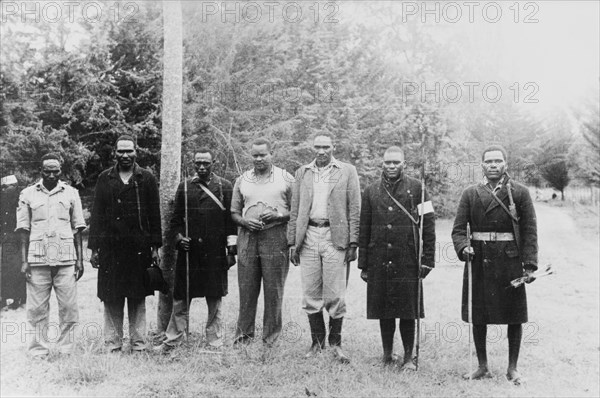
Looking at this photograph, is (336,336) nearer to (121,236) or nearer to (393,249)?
(393,249)

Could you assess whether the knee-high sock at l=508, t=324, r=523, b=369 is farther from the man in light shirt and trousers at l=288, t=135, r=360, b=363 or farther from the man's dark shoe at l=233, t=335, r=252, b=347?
the man's dark shoe at l=233, t=335, r=252, b=347

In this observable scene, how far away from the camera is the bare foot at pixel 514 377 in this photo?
200 inches

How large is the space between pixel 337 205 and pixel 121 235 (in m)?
2.20

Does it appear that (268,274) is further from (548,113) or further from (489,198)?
(548,113)

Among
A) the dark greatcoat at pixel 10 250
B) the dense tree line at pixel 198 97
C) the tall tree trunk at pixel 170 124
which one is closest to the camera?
the tall tree trunk at pixel 170 124

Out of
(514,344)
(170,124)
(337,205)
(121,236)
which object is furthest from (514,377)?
(170,124)

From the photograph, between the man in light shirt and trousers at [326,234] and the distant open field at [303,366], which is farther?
the man in light shirt and trousers at [326,234]

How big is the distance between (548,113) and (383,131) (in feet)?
15.0

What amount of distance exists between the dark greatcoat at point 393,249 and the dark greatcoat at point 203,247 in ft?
4.81

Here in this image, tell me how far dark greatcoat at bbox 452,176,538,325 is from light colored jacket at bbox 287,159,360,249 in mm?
1023

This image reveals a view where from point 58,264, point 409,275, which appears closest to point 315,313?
point 409,275

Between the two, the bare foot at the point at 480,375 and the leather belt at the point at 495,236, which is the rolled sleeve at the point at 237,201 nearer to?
the leather belt at the point at 495,236

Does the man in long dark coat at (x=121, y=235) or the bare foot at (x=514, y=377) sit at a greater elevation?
the man in long dark coat at (x=121, y=235)

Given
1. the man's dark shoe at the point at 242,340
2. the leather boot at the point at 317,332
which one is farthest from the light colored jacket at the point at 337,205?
the man's dark shoe at the point at 242,340
